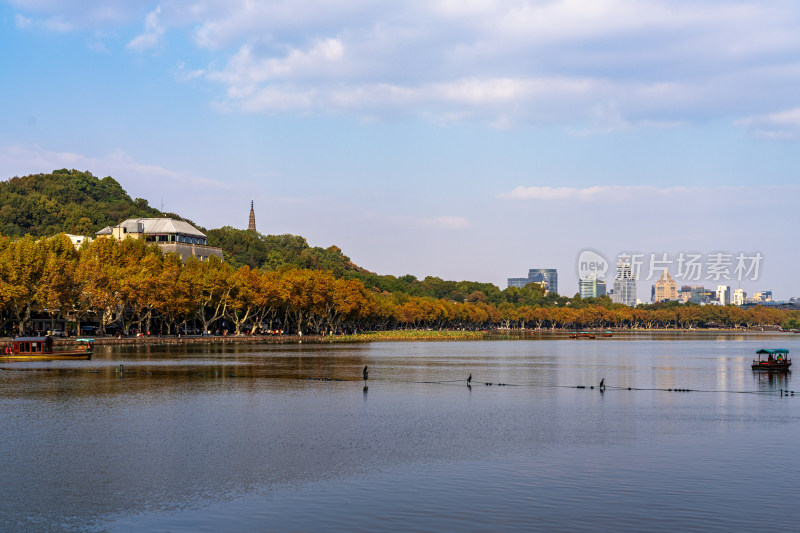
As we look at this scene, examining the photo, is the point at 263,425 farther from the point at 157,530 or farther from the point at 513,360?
the point at 513,360

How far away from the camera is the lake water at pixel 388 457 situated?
→ 26109 millimetres

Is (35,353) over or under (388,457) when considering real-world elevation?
over

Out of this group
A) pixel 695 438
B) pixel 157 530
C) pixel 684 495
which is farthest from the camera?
pixel 695 438

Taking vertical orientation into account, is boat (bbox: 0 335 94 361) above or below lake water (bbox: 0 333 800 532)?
above

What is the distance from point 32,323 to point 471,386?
121 metres

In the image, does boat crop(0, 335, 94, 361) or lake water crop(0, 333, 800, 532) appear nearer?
lake water crop(0, 333, 800, 532)

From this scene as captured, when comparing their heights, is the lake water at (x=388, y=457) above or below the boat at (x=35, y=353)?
below

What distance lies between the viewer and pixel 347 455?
120 feet

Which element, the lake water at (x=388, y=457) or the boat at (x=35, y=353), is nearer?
the lake water at (x=388, y=457)

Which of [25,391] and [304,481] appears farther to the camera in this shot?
[25,391]

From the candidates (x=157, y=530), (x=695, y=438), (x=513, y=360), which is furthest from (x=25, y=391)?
(x=513, y=360)

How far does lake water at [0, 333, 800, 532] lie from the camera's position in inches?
1028

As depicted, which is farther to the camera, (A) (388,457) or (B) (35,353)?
(B) (35,353)

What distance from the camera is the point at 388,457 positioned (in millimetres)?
36188
